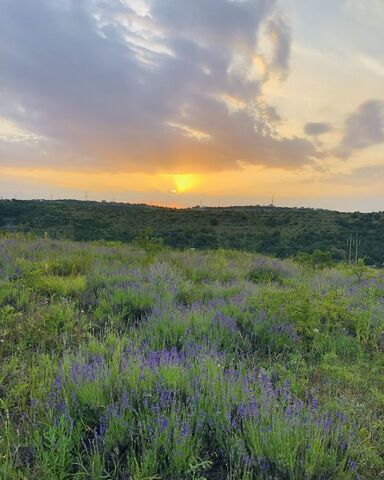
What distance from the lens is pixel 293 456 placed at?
2.02m

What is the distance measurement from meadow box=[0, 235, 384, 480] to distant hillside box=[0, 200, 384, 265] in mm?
23789

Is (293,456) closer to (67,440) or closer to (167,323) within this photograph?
(67,440)

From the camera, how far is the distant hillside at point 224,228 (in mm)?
32625

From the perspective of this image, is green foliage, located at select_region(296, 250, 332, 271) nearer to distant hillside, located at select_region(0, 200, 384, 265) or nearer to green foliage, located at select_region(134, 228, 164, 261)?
green foliage, located at select_region(134, 228, 164, 261)

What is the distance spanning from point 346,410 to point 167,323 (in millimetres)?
2267

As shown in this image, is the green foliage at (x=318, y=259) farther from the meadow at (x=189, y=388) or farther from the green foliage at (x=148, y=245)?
the meadow at (x=189, y=388)

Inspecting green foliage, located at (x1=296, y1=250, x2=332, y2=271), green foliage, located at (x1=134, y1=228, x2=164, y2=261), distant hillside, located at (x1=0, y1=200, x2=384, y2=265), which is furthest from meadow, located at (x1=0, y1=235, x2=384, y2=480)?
distant hillside, located at (x1=0, y1=200, x2=384, y2=265)

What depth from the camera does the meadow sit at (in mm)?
2057

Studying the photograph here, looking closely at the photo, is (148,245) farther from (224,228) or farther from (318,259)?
(224,228)

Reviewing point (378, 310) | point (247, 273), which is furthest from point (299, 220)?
point (378, 310)

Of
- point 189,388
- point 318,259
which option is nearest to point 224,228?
point 318,259

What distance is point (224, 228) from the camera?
42.8 meters

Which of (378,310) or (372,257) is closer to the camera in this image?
(378,310)

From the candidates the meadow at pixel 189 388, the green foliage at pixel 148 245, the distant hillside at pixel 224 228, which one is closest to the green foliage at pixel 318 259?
the green foliage at pixel 148 245
